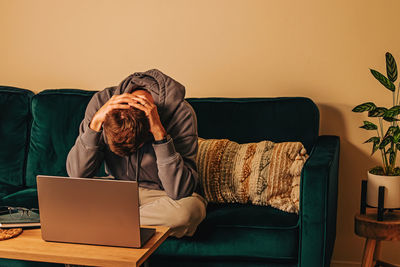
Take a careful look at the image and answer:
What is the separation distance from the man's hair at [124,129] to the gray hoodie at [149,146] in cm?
21

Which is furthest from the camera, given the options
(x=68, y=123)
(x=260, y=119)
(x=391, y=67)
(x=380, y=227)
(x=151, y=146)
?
(x=68, y=123)

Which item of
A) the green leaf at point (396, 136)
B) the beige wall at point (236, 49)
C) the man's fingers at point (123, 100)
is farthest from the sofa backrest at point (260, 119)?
the man's fingers at point (123, 100)

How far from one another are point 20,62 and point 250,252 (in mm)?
1867

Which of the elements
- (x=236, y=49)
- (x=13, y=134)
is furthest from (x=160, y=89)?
(x=13, y=134)

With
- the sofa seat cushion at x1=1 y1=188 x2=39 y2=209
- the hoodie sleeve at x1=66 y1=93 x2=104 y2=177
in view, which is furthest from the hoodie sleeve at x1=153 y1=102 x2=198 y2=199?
the sofa seat cushion at x1=1 y1=188 x2=39 y2=209

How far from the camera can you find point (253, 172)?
217cm

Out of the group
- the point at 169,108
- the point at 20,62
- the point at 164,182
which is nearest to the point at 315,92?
the point at 169,108

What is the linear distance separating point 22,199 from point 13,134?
442 mm

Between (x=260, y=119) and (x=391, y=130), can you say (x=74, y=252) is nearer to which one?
(x=260, y=119)

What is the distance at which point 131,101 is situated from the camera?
1771 millimetres

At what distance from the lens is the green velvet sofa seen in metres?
1.83

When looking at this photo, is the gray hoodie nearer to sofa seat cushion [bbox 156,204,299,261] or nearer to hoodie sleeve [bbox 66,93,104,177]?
hoodie sleeve [bbox 66,93,104,177]

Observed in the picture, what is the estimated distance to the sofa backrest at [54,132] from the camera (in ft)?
8.21

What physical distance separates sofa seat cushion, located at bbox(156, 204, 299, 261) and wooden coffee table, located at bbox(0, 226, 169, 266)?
517 mm
